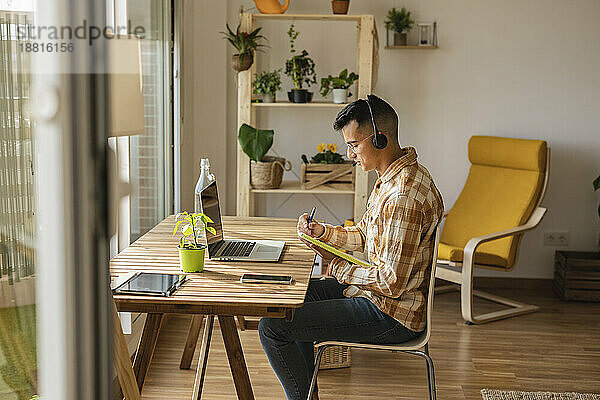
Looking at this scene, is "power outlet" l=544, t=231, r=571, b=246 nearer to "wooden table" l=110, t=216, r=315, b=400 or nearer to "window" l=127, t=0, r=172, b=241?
"wooden table" l=110, t=216, r=315, b=400

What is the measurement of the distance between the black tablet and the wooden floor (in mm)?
1037

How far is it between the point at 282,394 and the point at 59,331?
2662 millimetres

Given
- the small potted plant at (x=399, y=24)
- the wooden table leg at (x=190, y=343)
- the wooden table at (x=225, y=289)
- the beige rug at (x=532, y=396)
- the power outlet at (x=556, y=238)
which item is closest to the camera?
the wooden table at (x=225, y=289)

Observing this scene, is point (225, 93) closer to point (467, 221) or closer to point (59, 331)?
point (467, 221)

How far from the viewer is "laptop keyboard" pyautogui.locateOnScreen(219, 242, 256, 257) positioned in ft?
7.59

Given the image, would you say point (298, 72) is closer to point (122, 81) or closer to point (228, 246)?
point (228, 246)

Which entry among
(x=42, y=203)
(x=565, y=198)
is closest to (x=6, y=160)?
(x=42, y=203)

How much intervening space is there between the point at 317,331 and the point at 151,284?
57 cm

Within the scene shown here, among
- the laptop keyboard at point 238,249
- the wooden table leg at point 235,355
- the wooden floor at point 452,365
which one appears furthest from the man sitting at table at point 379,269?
the wooden floor at point 452,365

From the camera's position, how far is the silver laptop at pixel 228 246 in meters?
2.29

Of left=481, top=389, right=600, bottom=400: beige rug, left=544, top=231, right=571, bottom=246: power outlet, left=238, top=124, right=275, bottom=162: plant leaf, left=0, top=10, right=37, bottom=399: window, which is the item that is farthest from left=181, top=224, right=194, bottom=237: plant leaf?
left=544, top=231, right=571, bottom=246: power outlet

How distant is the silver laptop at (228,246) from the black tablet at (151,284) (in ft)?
0.98

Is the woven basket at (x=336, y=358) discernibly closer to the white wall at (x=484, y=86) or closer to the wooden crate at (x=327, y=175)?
the wooden crate at (x=327, y=175)

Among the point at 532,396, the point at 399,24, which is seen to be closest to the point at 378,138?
the point at 532,396
